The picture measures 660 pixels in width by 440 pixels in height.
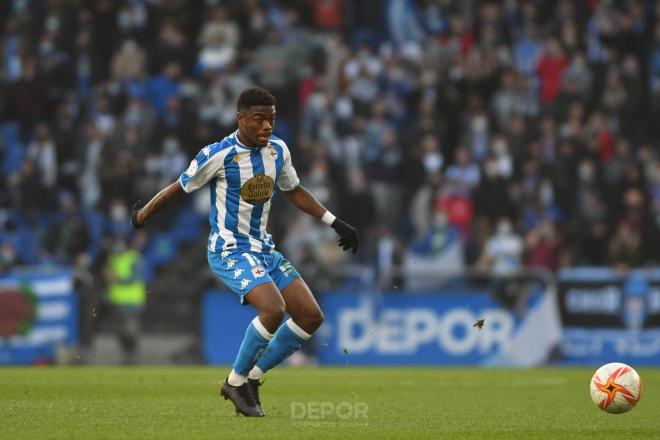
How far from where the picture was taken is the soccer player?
32.7ft

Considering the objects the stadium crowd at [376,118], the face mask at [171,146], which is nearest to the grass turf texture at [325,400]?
the stadium crowd at [376,118]

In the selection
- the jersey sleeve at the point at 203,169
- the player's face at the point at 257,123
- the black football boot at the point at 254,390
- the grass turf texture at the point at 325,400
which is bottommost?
the grass turf texture at the point at 325,400

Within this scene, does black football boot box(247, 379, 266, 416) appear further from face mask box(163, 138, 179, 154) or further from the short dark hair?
face mask box(163, 138, 179, 154)

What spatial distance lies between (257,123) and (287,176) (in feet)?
2.03

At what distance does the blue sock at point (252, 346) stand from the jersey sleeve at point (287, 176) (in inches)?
47.6

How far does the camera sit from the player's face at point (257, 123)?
10.1 m

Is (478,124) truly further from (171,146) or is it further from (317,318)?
(317,318)

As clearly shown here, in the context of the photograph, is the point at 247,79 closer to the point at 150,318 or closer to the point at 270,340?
the point at 150,318

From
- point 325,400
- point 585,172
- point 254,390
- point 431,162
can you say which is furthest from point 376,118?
point 254,390

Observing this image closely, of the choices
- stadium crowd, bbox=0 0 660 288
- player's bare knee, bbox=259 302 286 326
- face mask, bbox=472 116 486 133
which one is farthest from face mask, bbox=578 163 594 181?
player's bare knee, bbox=259 302 286 326

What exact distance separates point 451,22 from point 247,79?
418cm

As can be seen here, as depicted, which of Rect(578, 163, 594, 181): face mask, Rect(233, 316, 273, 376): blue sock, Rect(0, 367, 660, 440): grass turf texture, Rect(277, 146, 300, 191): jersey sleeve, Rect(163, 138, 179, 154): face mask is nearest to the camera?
Rect(0, 367, 660, 440): grass turf texture

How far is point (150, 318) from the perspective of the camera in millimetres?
21141

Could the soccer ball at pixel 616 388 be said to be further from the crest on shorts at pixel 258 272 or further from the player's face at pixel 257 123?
the player's face at pixel 257 123
